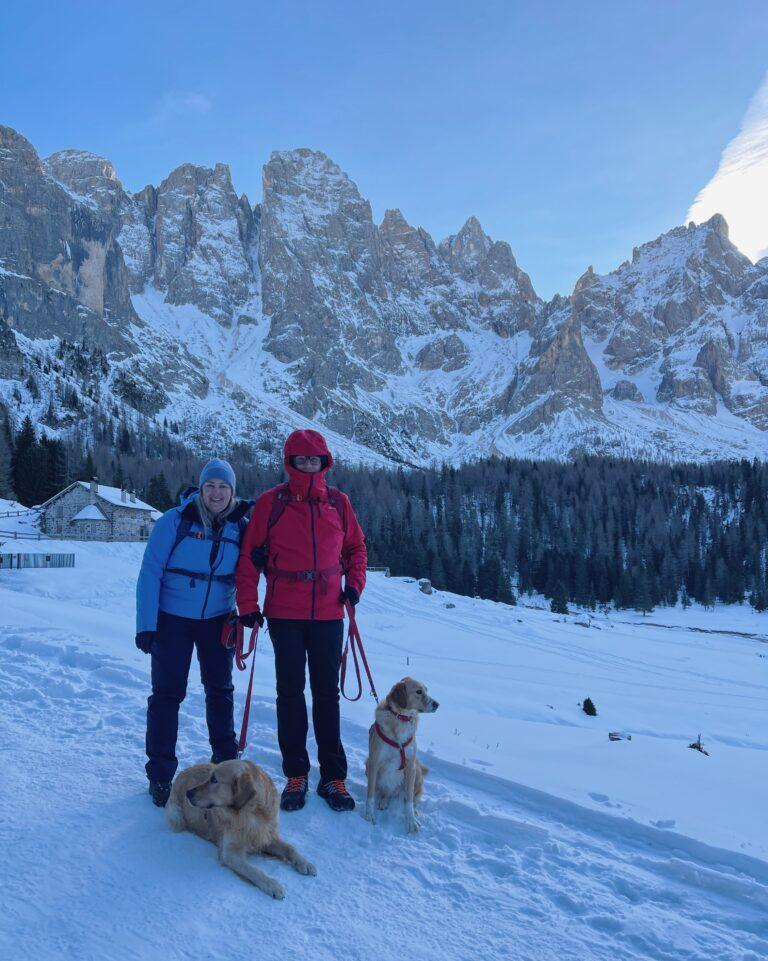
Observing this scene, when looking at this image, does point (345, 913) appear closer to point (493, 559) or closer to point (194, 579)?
point (194, 579)

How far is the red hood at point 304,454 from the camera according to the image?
516 centimetres

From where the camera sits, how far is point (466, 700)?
1281 centimetres

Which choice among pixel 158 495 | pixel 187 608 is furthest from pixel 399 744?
pixel 158 495

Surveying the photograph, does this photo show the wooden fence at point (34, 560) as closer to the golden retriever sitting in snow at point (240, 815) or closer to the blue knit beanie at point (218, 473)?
the blue knit beanie at point (218, 473)

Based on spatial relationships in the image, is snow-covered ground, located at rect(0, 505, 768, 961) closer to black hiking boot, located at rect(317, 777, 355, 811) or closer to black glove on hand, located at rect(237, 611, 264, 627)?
black hiking boot, located at rect(317, 777, 355, 811)

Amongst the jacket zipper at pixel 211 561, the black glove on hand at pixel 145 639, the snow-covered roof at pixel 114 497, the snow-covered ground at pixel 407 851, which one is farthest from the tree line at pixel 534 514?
the black glove on hand at pixel 145 639

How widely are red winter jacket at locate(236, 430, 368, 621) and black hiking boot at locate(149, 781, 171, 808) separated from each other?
147 centimetres

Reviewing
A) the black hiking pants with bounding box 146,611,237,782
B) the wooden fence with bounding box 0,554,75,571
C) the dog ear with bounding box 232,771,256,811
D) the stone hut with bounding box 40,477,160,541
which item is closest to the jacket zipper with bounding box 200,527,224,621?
the black hiking pants with bounding box 146,611,237,782

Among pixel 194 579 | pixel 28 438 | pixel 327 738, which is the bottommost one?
pixel 327 738

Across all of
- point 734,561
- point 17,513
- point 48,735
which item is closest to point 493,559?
point 734,561

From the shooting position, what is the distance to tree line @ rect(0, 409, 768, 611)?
72125mm

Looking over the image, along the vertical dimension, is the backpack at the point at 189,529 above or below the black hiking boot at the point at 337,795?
above

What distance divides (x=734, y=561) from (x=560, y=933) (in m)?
98.8

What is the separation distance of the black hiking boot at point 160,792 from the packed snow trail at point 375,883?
73 millimetres
